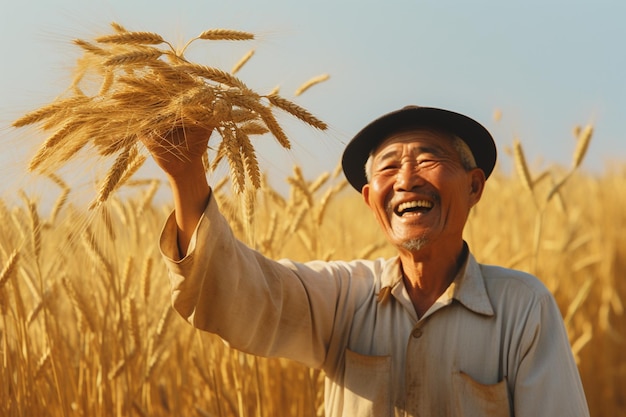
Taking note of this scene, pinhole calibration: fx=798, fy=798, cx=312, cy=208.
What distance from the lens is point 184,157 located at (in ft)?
6.03

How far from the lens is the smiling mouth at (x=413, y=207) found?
7.00 feet

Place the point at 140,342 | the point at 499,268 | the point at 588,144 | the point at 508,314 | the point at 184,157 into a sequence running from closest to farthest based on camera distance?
the point at 184,157, the point at 508,314, the point at 499,268, the point at 140,342, the point at 588,144

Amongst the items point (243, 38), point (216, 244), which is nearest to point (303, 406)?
point (216, 244)

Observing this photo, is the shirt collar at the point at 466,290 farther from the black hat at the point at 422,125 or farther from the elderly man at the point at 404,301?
the black hat at the point at 422,125

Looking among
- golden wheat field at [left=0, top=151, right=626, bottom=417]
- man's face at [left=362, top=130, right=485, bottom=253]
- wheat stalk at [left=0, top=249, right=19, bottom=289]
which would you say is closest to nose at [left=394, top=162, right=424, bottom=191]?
man's face at [left=362, top=130, right=485, bottom=253]

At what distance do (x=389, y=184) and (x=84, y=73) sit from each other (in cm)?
84

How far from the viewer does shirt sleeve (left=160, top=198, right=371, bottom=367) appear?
1967 mm

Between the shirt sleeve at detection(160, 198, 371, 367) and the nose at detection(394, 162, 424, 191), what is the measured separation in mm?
347

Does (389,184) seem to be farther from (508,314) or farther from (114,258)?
(114,258)

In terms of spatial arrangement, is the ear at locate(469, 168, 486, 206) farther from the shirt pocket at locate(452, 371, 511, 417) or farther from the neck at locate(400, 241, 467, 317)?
the shirt pocket at locate(452, 371, 511, 417)

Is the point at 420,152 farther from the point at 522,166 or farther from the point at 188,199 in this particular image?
the point at 522,166

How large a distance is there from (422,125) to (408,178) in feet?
0.67

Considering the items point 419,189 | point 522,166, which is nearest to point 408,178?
point 419,189

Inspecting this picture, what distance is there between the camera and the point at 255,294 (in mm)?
2072
